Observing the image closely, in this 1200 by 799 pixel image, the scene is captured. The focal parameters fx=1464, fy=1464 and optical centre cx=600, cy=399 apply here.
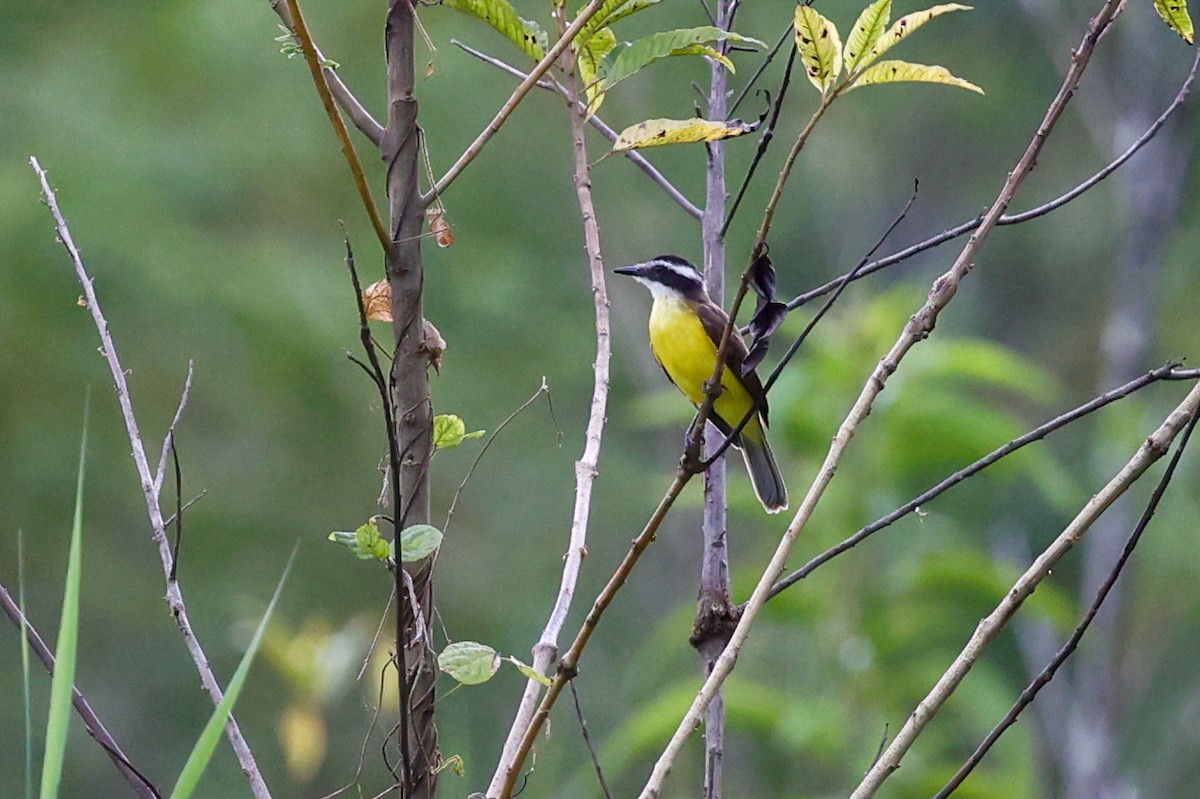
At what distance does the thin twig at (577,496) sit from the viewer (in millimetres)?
1670

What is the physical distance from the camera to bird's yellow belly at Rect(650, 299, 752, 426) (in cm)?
428

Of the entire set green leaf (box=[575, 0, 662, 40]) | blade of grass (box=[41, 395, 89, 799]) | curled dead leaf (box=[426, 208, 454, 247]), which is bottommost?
blade of grass (box=[41, 395, 89, 799])

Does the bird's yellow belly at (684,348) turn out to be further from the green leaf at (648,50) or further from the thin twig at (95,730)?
the thin twig at (95,730)

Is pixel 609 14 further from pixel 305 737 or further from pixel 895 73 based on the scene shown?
pixel 305 737

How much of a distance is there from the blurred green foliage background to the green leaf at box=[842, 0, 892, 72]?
10.1ft

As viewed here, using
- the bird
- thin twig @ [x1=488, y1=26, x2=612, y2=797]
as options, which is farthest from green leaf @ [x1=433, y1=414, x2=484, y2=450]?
the bird

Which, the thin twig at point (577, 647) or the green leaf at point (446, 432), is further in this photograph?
the green leaf at point (446, 432)

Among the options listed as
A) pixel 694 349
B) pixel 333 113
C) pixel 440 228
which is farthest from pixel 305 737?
pixel 694 349

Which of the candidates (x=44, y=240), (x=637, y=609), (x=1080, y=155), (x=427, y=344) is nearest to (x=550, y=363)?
(x=637, y=609)

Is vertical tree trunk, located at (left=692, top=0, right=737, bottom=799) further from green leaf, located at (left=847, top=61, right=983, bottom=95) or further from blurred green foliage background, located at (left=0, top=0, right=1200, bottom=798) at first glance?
blurred green foliage background, located at (left=0, top=0, right=1200, bottom=798)

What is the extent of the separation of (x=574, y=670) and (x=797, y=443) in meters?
3.07

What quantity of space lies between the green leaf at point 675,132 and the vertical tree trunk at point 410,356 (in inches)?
11.1

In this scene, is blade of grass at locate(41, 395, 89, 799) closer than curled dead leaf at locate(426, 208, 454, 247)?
Yes

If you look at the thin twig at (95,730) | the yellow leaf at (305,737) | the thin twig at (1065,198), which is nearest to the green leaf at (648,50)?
the thin twig at (1065,198)
